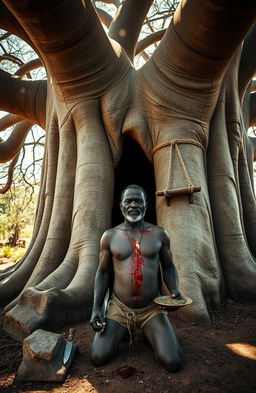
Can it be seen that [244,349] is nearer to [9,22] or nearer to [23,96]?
[23,96]

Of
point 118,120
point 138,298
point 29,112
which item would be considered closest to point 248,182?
point 118,120

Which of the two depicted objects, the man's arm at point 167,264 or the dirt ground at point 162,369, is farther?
the man's arm at point 167,264

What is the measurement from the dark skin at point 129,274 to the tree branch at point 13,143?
18.4 feet

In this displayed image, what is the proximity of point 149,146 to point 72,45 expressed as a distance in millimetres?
1429

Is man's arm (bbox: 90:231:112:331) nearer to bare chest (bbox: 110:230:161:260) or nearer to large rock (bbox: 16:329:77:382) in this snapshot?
bare chest (bbox: 110:230:161:260)

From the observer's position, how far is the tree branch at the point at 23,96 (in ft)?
15.0

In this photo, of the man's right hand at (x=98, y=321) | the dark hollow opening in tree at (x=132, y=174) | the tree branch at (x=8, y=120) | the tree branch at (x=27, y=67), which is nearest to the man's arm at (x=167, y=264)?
the man's right hand at (x=98, y=321)

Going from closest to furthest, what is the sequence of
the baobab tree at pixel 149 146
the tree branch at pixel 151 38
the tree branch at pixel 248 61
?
the baobab tree at pixel 149 146, the tree branch at pixel 248 61, the tree branch at pixel 151 38

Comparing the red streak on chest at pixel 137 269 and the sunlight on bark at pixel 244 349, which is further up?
the red streak on chest at pixel 137 269

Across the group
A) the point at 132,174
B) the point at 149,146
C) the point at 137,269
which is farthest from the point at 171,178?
the point at 132,174

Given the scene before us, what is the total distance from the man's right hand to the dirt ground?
0.24 meters

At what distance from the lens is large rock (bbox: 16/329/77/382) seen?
1744mm

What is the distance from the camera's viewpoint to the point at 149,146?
3559 millimetres

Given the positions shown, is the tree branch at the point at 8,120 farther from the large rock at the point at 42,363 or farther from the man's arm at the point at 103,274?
the large rock at the point at 42,363
